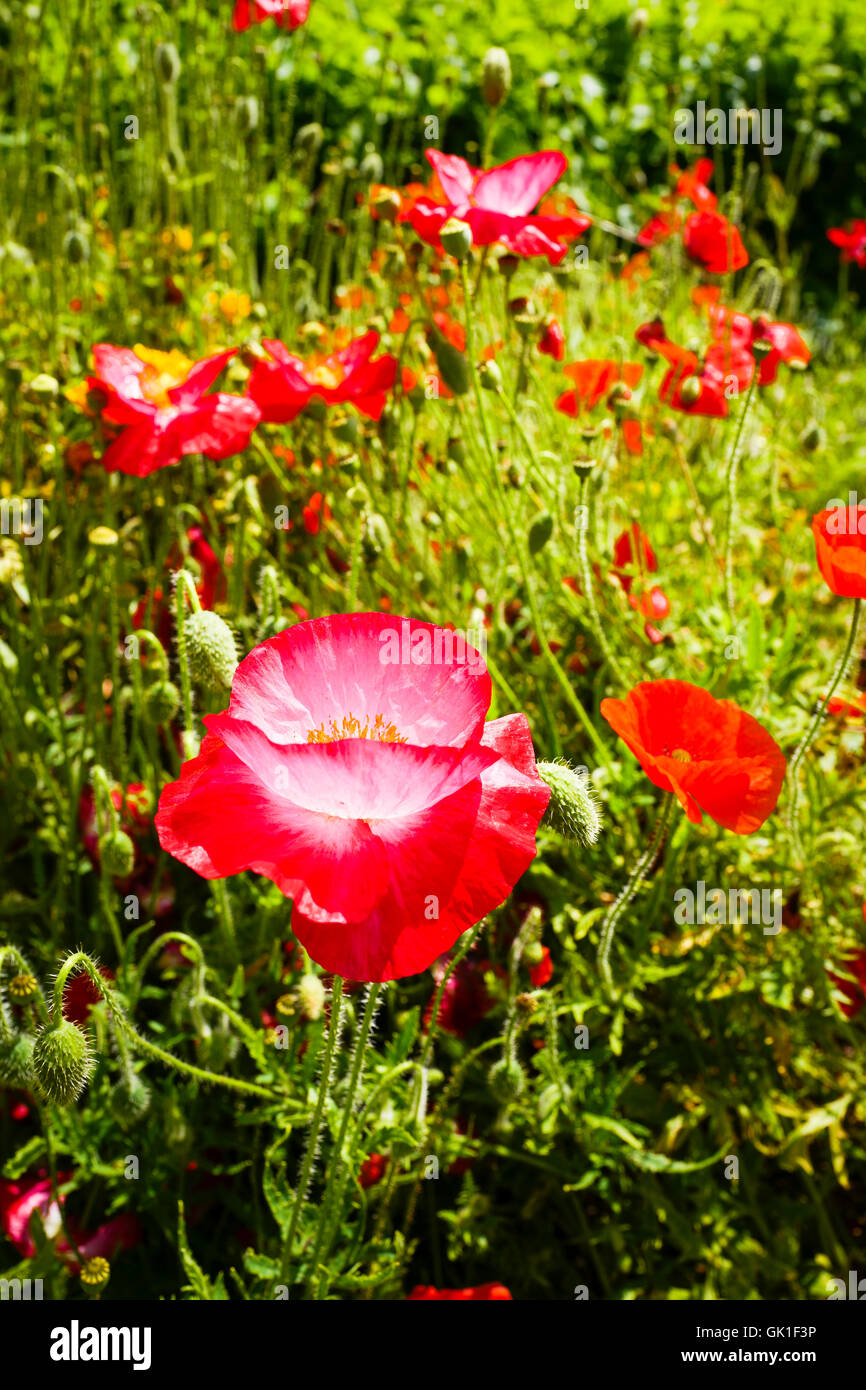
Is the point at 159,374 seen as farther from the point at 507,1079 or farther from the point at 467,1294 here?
the point at 467,1294

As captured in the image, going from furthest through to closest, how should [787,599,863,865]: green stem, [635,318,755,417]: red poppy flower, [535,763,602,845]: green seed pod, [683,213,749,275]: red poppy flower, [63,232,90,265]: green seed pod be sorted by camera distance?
1. [683,213,749,275]: red poppy flower
2. [63,232,90,265]: green seed pod
3. [635,318,755,417]: red poppy flower
4. [787,599,863,865]: green stem
5. [535,763,602,845]: green seed pod

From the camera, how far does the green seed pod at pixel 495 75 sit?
1.75m

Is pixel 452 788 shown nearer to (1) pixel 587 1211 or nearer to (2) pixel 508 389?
(1) pixel 587 1211

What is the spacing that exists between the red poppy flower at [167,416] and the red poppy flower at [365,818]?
654mm

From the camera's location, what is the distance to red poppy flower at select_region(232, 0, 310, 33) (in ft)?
6.42

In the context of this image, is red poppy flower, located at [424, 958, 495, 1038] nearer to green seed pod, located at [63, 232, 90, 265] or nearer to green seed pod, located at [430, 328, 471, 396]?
green seed pod, located at [430, 328, 471, 396]

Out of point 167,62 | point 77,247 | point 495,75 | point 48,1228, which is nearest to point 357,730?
point 48,1228

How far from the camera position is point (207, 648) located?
1217 mm

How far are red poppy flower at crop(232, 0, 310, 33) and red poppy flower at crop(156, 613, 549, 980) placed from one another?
152cm

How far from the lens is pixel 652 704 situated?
3.86ft

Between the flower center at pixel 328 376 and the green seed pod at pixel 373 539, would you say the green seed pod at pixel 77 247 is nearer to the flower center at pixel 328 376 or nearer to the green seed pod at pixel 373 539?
the flower center at pixel 328 376

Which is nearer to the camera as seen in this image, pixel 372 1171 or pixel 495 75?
pixel 372 1171

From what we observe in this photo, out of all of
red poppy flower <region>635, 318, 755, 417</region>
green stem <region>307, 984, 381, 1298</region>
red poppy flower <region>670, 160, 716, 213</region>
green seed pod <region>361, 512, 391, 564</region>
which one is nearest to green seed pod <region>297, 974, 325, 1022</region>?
green stem <region>307, 984, 381, 1298</region>

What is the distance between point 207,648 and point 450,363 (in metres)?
0.62
